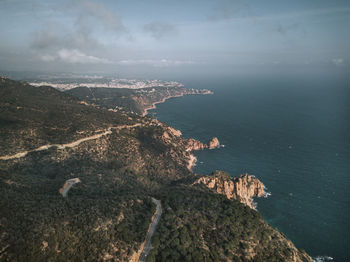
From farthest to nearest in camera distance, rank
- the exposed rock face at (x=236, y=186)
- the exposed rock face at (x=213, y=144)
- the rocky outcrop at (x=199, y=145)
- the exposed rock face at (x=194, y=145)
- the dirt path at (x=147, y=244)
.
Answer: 1. the exposed rock face at (x=213, y=144)
2. the rocky outcrop at (x=199, y=145)
3. the exposed rock face at (x=194, y=145)
4. the exposed rock face at (x=236, y=186)
5. the dirt path at (x=147, y=244)

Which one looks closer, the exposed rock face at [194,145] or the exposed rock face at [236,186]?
the exposed rock face at [236,186]

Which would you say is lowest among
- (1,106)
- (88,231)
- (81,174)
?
(81,174)

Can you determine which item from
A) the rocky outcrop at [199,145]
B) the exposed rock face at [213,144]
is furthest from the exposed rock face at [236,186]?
the exposed rock face at [213,144]

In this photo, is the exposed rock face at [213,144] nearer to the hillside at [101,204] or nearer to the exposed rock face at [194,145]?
the exposed rock face at [194,145]

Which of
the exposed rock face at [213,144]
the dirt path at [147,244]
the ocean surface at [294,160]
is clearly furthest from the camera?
the exposed rock face at [213,144]

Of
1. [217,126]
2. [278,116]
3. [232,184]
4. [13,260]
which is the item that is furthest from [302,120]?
[13,260]

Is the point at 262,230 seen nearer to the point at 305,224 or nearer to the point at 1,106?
the point at 305,224

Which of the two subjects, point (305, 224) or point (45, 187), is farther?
point (305, 224)

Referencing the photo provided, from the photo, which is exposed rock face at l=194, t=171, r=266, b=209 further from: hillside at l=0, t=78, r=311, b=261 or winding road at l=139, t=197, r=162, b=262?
winding road at l=139, t=197, r=162, b=262
